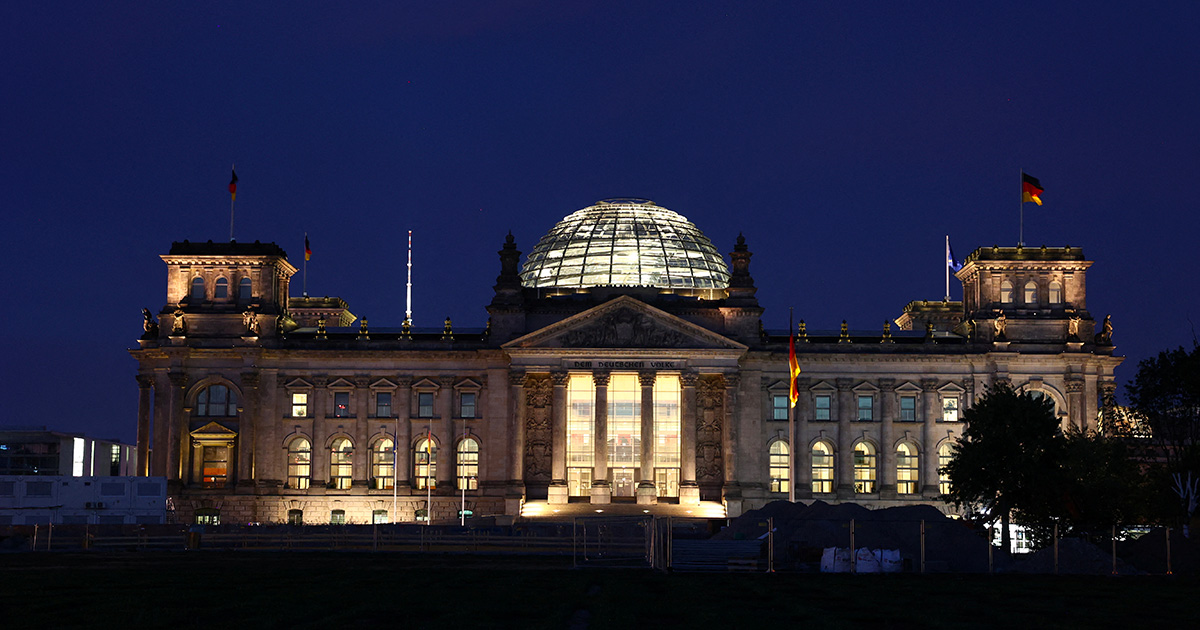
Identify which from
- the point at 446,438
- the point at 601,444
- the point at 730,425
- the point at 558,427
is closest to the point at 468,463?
the point at 446,438

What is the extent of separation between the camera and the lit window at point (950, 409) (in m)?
105

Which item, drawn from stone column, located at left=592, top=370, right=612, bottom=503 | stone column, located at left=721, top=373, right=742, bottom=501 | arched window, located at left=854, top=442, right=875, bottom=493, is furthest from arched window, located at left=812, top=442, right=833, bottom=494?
stone column, located at left=592, top=370, right=612, bottom=503

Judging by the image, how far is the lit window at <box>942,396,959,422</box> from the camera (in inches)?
4134

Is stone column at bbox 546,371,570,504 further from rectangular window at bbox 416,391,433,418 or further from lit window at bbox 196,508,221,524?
lit window at bbox 196,508,221,524

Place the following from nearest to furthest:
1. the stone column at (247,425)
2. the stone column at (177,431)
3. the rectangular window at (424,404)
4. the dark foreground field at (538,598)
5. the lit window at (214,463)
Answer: the dark foreground field at (538,598) → the stone column at (177,431) → the stone column at (247,425) → the lit window at (214,463) → the rectangular window at (424,404)

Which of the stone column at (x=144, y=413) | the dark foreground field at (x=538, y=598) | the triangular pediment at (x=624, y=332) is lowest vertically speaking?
the dark foreground field at (x=538, y=598)

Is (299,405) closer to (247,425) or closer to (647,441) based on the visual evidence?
(247,425)

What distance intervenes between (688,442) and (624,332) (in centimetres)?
914

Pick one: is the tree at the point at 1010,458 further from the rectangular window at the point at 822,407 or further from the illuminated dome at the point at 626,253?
the illuminated dome at the point at 626,253

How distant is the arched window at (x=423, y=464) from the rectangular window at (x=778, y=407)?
2546 cm

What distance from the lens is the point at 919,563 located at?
56625 millimetres

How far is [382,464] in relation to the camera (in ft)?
346

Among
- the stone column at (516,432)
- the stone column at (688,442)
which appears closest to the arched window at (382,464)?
the stone column at (516,432)

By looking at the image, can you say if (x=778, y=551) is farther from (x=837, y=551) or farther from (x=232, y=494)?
(x=232, y=494)
